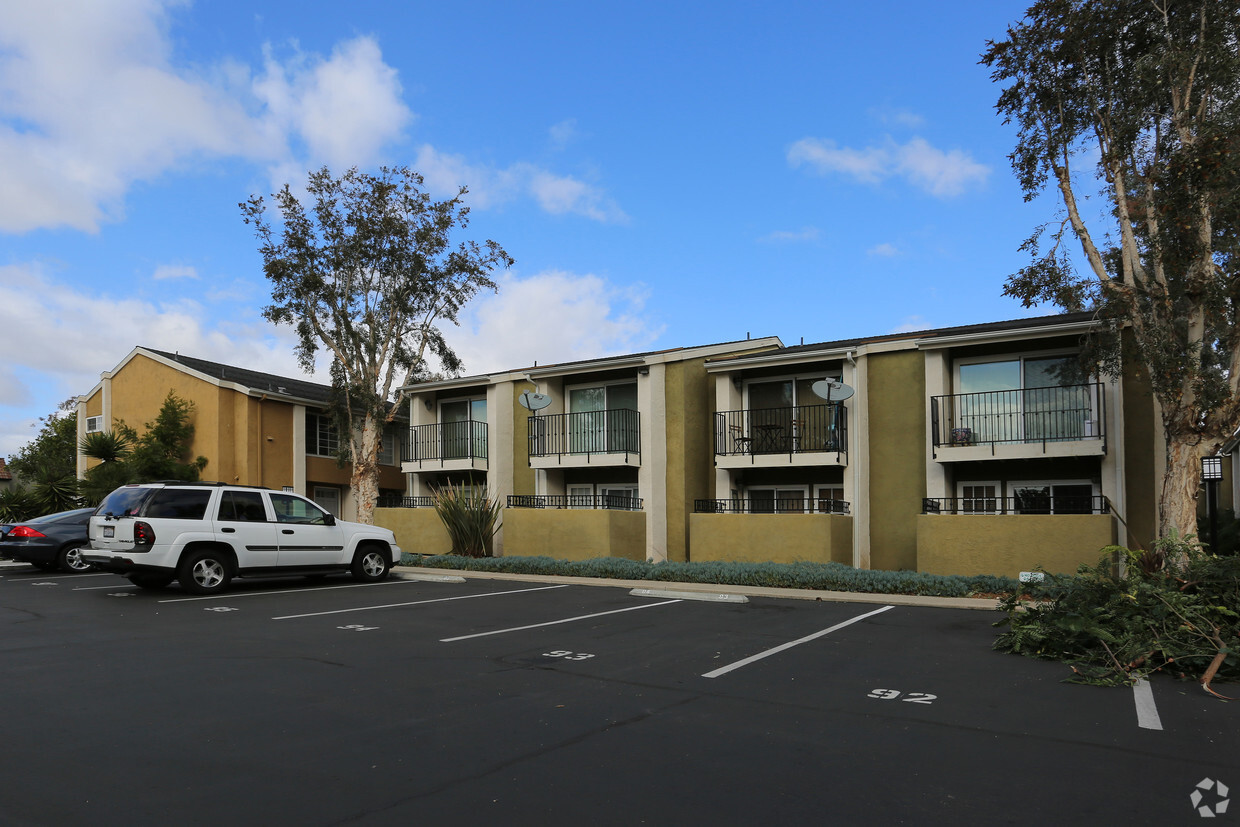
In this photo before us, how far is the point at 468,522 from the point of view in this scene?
21672 mm

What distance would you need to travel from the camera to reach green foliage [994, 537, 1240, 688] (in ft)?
26.5

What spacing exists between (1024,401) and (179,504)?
16.5 m

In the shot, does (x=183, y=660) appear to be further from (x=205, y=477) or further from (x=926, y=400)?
(x=205, y=477)

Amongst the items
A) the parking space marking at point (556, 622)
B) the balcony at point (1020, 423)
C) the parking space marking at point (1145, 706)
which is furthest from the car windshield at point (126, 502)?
the balcony at point (1020, 423)

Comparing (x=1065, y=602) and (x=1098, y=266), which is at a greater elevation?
(x=1098, y=266)

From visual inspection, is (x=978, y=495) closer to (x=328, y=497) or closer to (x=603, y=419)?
(x=603, y=419)

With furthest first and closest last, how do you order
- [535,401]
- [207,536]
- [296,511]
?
[535,401] < [296,511] < [207,536]

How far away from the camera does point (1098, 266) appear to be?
571 inches

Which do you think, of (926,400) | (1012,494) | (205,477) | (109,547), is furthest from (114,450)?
(1012,494)

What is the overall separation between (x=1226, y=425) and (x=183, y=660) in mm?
14939

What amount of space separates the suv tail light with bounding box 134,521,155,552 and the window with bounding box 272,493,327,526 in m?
2.13

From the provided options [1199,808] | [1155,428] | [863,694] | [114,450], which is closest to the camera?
[1199,808]

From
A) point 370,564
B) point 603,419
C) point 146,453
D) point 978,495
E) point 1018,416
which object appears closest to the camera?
point 370,564

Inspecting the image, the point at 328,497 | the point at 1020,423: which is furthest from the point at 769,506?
→ the point at 328,497
